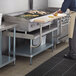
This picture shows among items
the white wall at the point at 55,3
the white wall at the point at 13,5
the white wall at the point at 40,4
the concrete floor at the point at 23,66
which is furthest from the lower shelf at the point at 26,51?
the white wall at the point at 55,3

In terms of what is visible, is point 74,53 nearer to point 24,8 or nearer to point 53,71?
point 53,71

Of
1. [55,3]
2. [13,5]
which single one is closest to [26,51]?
[13,5]

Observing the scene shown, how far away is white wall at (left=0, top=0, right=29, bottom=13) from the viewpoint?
3689 millimetres

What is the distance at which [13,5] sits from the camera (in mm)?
3961

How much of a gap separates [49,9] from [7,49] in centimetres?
154

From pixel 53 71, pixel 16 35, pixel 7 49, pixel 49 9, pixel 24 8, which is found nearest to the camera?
pixel 53 71

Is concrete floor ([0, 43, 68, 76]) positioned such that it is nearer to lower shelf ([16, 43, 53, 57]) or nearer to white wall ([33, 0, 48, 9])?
lower shelf ([16, 43, 53, 57])

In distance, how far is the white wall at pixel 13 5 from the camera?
3.69 meters

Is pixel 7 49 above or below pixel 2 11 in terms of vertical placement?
below

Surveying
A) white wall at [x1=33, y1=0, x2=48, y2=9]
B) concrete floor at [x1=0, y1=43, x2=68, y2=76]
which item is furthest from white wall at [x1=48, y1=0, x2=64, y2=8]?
concrete floor at [x1=0, y1=43, x2=68, y2=76]

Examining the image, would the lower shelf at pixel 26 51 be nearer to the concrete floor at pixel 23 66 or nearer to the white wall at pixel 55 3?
the concrete floor at pixel 23 66

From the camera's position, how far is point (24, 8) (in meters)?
4.32

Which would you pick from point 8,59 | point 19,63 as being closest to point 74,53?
point 19,63

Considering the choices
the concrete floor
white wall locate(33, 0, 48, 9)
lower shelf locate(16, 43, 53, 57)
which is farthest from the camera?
white wall locate(33, 0, 48, 9)
